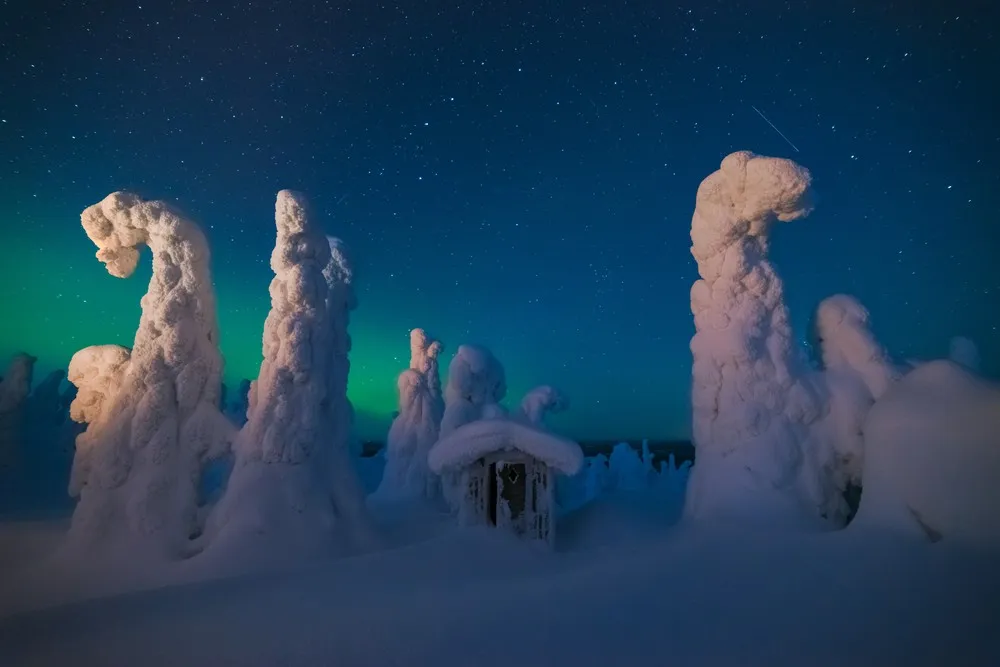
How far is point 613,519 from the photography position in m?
15.9

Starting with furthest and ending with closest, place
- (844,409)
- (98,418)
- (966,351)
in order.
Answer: (966,351) < (98,418) < (844,409)

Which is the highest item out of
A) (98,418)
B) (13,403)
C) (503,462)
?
(13,403)

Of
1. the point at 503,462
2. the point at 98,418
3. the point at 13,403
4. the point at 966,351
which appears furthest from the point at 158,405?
the point at 966,351

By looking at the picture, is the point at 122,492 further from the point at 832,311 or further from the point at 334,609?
the point at 832,311

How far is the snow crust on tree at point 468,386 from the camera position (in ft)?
68.2

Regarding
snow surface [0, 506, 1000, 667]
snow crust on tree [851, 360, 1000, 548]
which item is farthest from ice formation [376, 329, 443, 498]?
snow crust on tree [851, 360, 1000, 548]

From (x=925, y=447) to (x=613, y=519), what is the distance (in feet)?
28.6

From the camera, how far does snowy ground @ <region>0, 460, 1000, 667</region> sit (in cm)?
624

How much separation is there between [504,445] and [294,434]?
5.00 metres

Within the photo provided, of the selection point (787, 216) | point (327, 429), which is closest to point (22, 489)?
point (327, 429)

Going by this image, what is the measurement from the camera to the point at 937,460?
8312 millimetres

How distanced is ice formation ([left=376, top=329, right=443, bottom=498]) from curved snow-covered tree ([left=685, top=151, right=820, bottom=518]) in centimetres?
1175

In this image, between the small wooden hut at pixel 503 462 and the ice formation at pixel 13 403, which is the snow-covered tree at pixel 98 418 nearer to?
the small wooden hut at pixel 503 462

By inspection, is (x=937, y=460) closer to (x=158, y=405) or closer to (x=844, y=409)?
(x=844, y=409)
